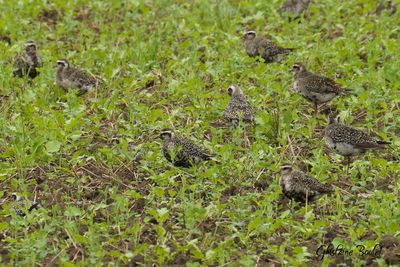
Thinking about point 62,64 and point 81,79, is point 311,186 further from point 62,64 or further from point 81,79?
point 62,64

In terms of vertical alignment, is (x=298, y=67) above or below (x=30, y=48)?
below

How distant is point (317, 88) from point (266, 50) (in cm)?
215

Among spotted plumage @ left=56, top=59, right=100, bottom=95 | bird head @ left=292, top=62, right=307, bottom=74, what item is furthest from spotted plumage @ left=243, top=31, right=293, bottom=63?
spotted plumage @ left=56, top=59, right=100, bottom=95

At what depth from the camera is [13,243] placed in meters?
9.70

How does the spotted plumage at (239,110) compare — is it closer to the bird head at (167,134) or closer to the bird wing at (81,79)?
the bird head at (167,134)

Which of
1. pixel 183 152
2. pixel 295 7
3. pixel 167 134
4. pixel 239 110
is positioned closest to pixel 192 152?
pixel 183 152

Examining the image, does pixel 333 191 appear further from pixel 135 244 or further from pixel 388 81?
pixel 388 81

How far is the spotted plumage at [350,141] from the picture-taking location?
11.5 meters

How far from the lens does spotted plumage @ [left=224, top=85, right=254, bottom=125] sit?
41.2ft

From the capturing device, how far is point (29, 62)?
14656mm

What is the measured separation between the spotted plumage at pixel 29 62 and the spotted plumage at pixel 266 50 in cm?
353

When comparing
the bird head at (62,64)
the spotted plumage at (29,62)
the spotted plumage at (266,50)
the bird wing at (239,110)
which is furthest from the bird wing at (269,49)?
the spotted plumage at (29,62)
